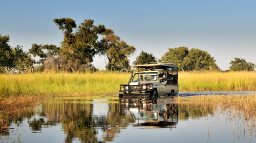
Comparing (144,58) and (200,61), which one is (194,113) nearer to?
(144,58)

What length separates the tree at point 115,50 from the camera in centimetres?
7429

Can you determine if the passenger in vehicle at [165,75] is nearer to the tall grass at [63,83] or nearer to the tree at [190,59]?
the tall grass at [63,83]

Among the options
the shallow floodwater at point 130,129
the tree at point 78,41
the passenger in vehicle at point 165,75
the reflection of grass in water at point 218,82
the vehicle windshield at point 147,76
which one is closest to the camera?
the shallow floodwater at point 130,129

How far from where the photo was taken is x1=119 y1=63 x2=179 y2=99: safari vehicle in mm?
17938

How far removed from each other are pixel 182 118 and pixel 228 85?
24691 mm

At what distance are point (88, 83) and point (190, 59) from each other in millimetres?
67929

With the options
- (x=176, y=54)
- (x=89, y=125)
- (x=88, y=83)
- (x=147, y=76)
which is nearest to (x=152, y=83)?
(x=147, y=76)

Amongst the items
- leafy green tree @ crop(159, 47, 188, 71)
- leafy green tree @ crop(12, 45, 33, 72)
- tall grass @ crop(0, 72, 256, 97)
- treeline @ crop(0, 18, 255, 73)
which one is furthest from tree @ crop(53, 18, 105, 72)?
leafy green tree @ crop(159, 47, 188, 71)

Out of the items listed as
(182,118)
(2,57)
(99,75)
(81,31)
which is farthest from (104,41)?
(182,118)

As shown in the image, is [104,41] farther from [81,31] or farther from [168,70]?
[168,70]

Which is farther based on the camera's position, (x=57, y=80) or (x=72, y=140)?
(x=57, y=80)

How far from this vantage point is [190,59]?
306 feet

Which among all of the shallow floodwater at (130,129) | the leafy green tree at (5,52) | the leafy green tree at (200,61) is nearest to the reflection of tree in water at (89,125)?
the shallow floodwater at (130,129)

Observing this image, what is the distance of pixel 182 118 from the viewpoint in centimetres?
1074
